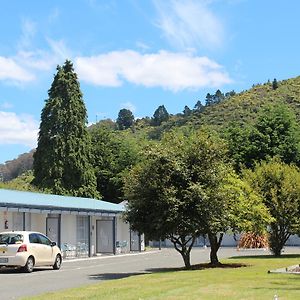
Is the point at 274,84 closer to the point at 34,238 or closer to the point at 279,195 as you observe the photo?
the point at 279,195

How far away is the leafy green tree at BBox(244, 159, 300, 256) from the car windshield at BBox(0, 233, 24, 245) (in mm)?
13448

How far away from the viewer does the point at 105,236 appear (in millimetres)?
39375

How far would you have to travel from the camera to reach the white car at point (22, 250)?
22.3 m

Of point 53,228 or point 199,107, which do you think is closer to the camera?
point 53,228

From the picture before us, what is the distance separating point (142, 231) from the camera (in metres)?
23.5

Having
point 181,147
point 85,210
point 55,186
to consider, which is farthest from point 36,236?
point 55,186

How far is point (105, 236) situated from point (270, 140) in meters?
19.9

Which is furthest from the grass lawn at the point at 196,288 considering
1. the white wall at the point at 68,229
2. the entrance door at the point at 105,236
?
the entrance door at the point at 105,236

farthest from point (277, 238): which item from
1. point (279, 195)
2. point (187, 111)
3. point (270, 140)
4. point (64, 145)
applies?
point (187, 111)

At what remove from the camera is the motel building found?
2923cm

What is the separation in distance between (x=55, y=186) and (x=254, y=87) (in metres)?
55.7

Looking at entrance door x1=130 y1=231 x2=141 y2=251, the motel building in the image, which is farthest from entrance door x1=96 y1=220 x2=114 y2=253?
entrance door x1=130 y1=231 x2=141 y2=251

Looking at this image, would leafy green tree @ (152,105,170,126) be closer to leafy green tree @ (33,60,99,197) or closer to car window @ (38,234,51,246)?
leafy green tree @ (33,60,99,197)

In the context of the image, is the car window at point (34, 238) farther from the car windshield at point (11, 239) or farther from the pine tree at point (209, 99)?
the pine tree at point (209, 99)
